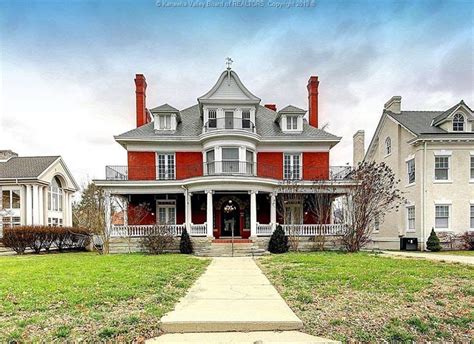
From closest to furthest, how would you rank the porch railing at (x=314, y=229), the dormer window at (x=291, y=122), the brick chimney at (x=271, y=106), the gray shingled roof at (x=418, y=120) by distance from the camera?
the porch railing at (x=314, y=229)
the gray shingled roof at (x=418, y=120)
the dormer window at (x=291, y=122)
the brick chimney at (x=271, y=106)

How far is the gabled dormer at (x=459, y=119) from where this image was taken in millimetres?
20230

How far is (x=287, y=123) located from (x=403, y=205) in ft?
33.9

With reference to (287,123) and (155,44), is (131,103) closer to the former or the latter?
(155,44)

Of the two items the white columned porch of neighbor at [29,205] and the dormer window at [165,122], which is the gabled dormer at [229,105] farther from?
the white columned porch of neighbor at [29,205]

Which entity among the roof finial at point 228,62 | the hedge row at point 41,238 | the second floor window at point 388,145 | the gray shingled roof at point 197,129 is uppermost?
the roof finial at point 228,62

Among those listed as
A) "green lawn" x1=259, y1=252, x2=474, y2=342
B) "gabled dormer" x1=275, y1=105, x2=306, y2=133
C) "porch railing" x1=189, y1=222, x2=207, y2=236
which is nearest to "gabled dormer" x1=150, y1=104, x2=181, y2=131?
"porch railing" x1=189, y1=222, x2=207, y2=236

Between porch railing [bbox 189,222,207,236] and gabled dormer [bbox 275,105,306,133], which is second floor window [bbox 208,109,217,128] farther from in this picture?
porch railing [bbox 189,222,207,236]

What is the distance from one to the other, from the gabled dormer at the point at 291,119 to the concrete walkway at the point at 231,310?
15207mm

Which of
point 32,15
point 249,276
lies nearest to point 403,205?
point 249,276

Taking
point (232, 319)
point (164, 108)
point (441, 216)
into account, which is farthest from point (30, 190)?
point (441, 216)

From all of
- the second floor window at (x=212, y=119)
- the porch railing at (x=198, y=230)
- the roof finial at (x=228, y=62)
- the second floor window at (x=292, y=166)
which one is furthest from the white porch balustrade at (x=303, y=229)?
the roof finial at (x=228, y=62)

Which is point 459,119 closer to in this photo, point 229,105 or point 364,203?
point 364,203

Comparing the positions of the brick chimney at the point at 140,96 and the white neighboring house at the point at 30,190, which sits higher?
the brick chimney at the point at 140,96

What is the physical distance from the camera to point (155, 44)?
15078 millimetres
